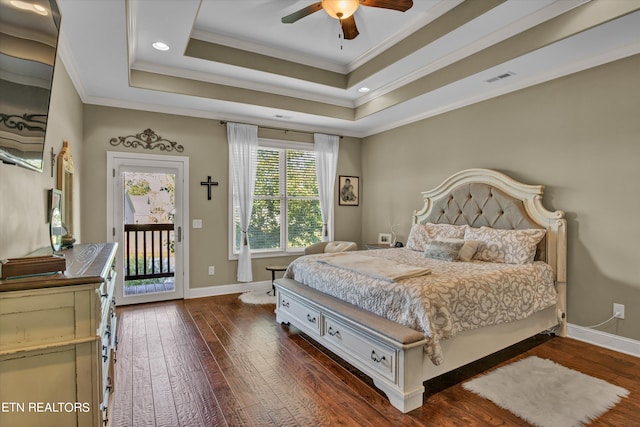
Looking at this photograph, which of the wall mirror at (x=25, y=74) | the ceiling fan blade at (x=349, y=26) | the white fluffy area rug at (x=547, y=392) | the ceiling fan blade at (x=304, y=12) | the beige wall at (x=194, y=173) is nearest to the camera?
the wall mirror at (x=25, y=74)

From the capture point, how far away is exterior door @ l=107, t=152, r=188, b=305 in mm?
4473

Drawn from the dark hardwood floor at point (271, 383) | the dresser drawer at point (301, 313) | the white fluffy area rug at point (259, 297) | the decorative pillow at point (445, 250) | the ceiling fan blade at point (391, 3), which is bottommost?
Answer: the dark hardwood floor at point (271, 383)

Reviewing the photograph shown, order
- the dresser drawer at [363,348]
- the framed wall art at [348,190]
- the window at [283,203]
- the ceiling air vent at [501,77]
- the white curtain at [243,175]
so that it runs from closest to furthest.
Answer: the dresser drawer at [363,348]
the ceiling air vent at [501,77]
the white curtain at [243,175]
the window at [283,203]
the framed wall art at [348,190]

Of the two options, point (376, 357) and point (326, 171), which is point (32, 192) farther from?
point (326, 171)

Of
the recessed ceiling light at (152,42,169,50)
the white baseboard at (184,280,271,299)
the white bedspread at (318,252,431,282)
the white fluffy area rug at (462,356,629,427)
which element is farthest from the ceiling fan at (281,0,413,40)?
the white baseboard at (184,280,271,299)

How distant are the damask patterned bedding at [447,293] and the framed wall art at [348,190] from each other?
282 centimetres

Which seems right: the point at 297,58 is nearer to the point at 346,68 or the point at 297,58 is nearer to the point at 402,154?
the point at 346,68

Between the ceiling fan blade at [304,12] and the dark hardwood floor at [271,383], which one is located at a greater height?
the ceiling fan blade at [304,12]

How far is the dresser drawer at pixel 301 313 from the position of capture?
310cm

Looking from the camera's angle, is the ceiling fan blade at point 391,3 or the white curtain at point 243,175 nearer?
the ceiling fan blade at point 391,3

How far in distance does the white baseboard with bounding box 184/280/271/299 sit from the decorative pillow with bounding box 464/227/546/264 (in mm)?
3222

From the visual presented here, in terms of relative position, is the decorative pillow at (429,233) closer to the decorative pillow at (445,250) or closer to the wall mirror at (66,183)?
the decorative pillow at (445,250)

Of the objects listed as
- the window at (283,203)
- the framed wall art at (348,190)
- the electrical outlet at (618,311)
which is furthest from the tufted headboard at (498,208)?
the window at (283,203)

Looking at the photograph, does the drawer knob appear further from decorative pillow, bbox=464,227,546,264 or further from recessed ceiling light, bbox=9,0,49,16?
recessed ceiling light, bbox=9,0,49,16
